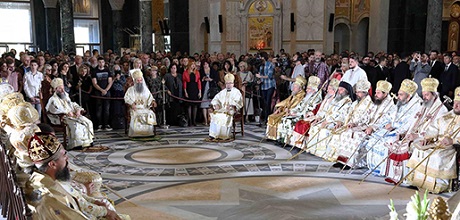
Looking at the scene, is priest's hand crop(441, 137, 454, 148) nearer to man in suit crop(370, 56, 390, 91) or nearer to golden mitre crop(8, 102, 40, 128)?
golden mitre crop(8, 102, 40, 128)

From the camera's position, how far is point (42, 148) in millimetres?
3578

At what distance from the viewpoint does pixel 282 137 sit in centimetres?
1030

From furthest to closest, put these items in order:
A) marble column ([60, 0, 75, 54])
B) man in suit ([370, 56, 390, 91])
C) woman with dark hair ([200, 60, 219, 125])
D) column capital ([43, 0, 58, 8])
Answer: column capital ([43, 0, 58, 8]), marble column ([60, 0, 75, 54]), woman with dark hair ([200, 60, 219, 125]), man in suit ([370, 56, 390, 91])

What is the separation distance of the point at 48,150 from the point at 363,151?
581 centimetres

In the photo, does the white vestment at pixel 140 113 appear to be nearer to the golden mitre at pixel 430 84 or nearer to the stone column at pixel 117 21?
the golden mitre at pixel 430 84

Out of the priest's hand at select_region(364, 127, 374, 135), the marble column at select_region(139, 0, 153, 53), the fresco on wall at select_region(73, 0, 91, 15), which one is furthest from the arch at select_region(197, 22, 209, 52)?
the priest's hand at select_region(364, 127, 374, 135)

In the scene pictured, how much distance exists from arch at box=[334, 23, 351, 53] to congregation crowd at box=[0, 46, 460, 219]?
15.5 m

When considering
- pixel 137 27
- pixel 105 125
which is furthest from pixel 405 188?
pixel 137 27

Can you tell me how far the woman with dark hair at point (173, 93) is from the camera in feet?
41.9

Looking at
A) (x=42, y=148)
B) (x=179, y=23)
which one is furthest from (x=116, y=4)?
(x=42, y=148)

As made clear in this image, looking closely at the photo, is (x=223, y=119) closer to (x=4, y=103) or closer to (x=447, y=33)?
(x=4, y=103)

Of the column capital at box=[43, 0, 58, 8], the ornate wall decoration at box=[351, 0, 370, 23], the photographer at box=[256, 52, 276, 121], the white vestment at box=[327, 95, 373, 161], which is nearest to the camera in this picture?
the white vestment at box=[327, 95, 373, 161]

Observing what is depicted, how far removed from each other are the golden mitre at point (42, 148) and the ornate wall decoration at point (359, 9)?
27422 millimetres

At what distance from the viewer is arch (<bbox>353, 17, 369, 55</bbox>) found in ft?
97.9
